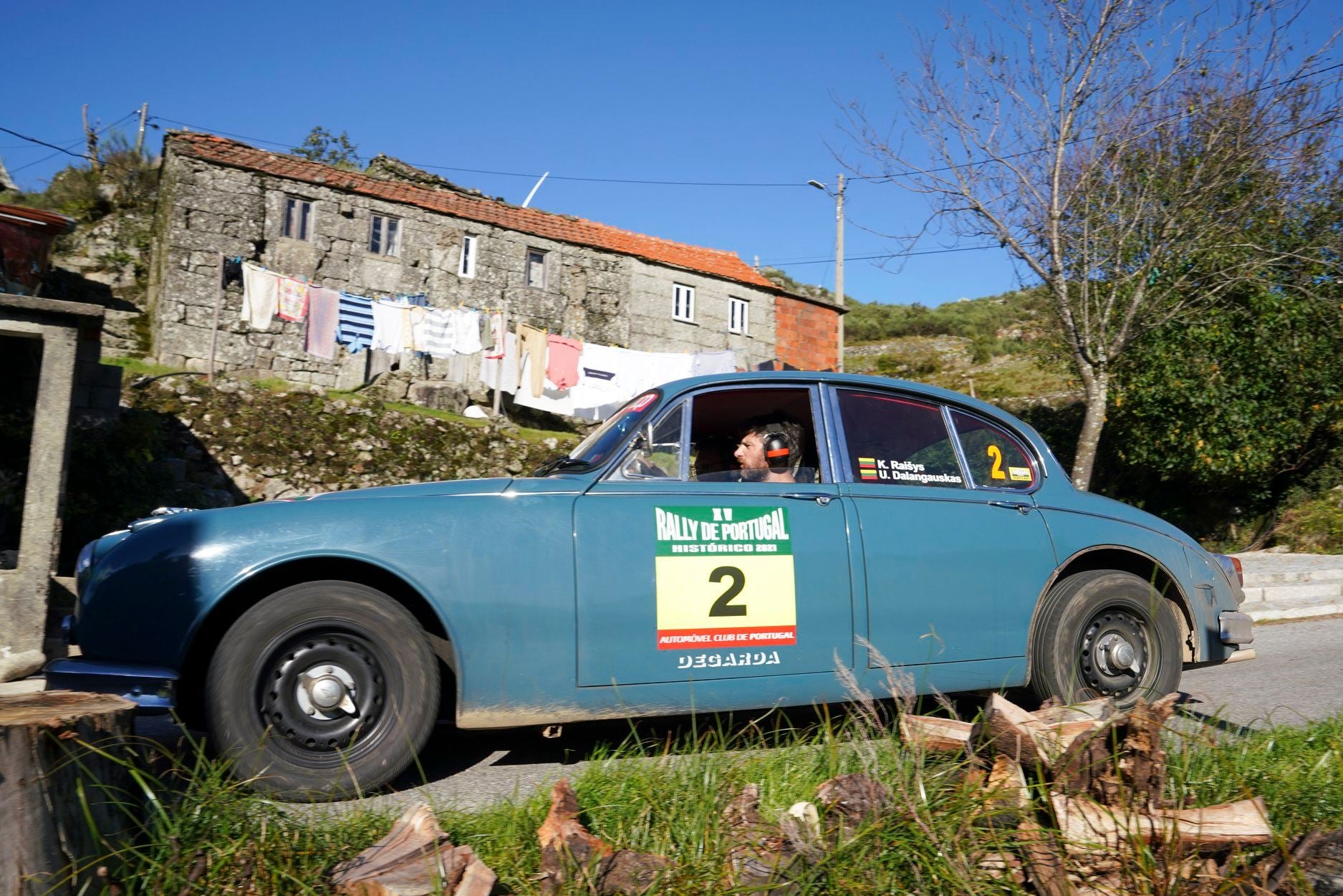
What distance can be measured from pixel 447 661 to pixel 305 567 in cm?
67

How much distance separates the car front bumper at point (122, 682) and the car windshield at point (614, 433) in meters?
1.83

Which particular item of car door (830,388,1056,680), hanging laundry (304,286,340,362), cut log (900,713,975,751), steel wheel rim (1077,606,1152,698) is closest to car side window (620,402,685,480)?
car door (830,388,1056,680)

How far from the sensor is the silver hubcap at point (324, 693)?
3.55 meters

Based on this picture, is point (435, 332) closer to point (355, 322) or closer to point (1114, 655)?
point (355, 322)

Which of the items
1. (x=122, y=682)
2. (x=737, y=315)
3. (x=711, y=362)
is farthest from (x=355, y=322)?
(x=122, y=682)

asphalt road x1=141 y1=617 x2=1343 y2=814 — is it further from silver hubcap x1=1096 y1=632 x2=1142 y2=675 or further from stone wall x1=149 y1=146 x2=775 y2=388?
stone wall x1=149 y1=146 x2=775 y2=388

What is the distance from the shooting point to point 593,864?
2650 millimetres

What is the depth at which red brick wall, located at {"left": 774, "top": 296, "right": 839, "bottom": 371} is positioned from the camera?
30.8 metres

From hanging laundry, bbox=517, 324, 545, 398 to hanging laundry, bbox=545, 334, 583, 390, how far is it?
123mm

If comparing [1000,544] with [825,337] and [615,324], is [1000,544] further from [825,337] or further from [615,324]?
[825,337]

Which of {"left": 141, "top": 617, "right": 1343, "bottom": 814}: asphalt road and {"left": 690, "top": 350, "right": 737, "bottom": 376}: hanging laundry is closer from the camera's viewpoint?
{"left": 141, "top": 617, "right": 1343, "bottom": 814}: asphalt road

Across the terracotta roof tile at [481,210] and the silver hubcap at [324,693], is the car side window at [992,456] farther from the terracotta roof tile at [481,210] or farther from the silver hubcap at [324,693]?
the terracotta roof tile at [481,210]

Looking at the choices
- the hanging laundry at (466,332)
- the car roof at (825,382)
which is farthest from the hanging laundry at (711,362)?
the car roof at (825,382)

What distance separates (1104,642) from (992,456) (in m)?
1.05
